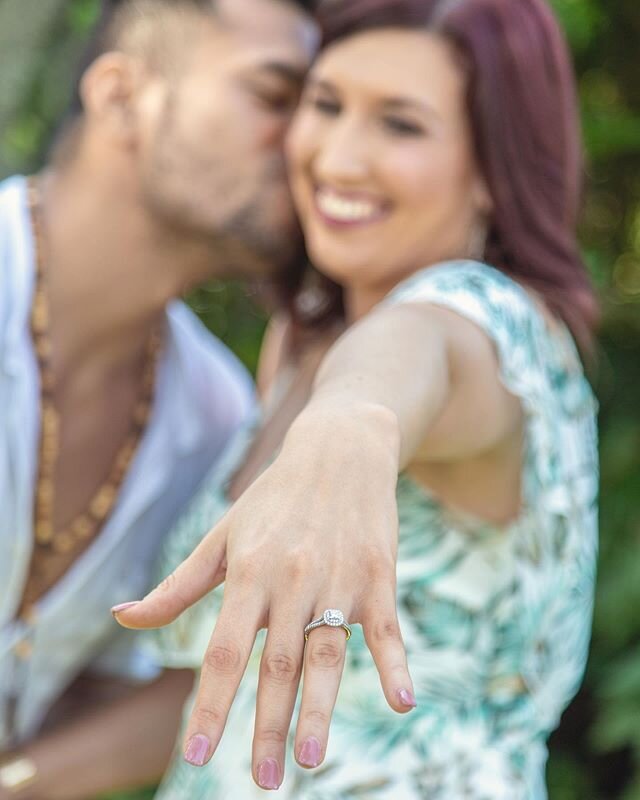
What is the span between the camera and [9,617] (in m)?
2.22

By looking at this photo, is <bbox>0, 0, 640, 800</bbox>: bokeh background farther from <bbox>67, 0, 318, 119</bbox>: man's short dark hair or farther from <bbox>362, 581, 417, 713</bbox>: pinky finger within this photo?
<bbox>362, 581, 417, 713</bbox>: pinky finger

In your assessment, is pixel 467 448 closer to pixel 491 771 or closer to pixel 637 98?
pixel 491 771

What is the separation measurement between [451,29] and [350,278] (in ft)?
1.43

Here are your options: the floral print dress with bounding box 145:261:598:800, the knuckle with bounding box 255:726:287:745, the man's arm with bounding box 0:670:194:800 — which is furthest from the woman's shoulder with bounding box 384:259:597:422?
the man's arm with bounding box 0:670:194:800

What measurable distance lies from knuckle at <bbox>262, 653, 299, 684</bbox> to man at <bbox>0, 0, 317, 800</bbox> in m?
1.41

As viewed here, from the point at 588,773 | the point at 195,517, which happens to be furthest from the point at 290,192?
the point at 588,773

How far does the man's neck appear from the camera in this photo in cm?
234

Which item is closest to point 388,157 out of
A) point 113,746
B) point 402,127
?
point 402,127

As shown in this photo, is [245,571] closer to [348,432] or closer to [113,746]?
[348,432]

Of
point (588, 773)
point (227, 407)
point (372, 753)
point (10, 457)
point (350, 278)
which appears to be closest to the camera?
point (372, 753)

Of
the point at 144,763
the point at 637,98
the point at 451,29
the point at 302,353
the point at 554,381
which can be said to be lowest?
the point at 144,763

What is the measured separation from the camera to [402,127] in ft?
5.86

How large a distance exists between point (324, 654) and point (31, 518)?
4.90ft

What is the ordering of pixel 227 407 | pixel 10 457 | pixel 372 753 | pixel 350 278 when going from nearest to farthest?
pixel 372 753 → pixel 350 278 → pixel 10 457 → pixel 227 407
